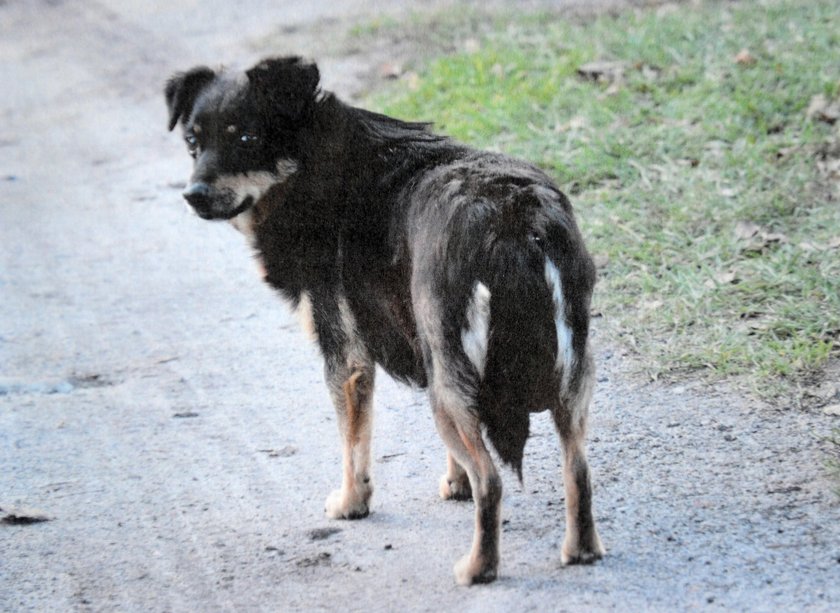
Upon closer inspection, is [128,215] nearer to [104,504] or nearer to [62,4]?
[104,504]

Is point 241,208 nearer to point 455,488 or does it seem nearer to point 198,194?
point 198,194

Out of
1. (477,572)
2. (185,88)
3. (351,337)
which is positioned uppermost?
(185,88)

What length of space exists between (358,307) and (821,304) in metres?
2.58

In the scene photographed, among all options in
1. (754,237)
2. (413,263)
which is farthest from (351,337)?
(754,237)

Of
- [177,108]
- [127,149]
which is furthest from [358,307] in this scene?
[127,149]

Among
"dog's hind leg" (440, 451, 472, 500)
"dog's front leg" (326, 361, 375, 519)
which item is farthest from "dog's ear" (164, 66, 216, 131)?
"dog's hind leg" (440, 451, 472, 500)

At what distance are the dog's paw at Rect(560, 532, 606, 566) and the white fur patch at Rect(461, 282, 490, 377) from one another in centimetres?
69

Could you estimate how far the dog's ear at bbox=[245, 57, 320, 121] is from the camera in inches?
188

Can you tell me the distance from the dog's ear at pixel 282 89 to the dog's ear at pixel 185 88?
32 cm

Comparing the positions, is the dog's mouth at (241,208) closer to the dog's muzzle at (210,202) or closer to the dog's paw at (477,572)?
the dog's muzzle at (210,202)

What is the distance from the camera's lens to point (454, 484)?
465cm

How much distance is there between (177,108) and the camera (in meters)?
5.13

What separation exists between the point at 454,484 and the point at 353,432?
46 cm

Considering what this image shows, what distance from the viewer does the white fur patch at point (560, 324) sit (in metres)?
3.81
